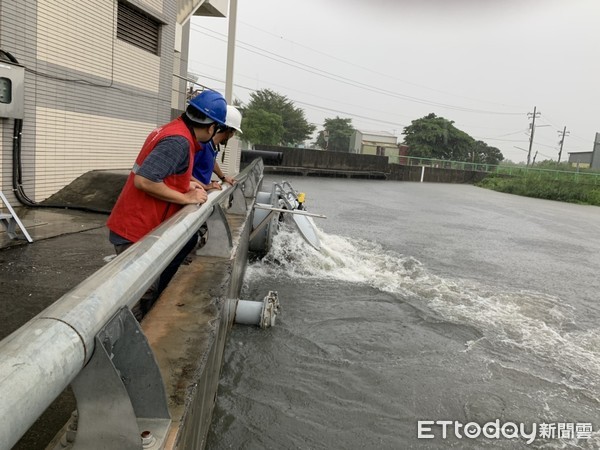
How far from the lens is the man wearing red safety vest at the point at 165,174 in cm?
266

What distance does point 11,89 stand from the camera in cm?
673

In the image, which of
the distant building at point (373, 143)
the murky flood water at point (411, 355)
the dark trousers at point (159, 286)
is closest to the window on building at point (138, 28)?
the murky flood water at point (411, 355)

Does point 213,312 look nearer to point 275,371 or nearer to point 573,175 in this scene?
point 275,371

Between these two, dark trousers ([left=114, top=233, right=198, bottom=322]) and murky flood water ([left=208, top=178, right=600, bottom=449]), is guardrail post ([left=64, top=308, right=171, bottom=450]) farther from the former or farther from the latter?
murky flood water ([left=208, top=178, right=600, bottom=449])

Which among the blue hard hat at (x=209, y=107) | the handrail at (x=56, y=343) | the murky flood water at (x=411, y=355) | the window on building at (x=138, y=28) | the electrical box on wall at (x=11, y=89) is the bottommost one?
the murky flood water at (x=411, y=355)

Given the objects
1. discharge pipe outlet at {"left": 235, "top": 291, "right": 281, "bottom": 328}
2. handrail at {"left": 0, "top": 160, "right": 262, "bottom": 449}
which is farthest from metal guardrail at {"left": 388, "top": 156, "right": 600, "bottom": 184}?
handrail at {"left": 0, "top": 160, "right": 262, "bottom": 449}

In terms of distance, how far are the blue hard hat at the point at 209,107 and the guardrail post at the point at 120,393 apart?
1.63 meters

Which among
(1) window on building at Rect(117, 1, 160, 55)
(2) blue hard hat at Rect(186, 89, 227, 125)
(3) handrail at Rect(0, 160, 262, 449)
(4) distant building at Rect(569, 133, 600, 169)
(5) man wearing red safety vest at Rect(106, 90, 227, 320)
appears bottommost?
(3) handrail at Rect(0, 160, 262, 449)

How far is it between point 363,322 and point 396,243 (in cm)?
593

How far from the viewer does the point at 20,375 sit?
35.3 inches

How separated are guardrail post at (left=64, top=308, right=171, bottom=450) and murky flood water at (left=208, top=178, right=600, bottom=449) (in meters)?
2.01

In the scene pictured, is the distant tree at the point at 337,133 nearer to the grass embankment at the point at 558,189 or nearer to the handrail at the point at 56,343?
the grass embankment at the point at 558,189

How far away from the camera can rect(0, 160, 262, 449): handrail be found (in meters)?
0.87

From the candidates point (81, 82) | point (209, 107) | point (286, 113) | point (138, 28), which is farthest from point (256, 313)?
point (286, 113)
